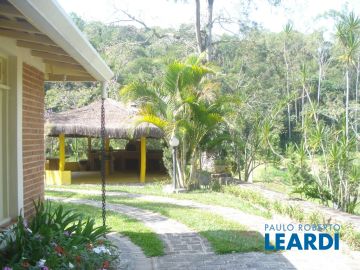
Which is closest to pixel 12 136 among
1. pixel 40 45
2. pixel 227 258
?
pixel 40 45

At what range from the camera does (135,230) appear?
299 inches

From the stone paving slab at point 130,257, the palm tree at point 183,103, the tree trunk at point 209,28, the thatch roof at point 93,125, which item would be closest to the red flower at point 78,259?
the stone paving slab at point 130,257

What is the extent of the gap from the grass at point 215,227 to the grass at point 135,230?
0.85 m

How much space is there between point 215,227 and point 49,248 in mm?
4256

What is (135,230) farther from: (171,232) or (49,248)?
(49,248)

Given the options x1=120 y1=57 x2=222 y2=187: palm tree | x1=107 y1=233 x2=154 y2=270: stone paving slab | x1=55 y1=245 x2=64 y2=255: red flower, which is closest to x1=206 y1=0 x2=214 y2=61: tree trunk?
x1=120 y1=57 x2=222 y2=187: palm tree

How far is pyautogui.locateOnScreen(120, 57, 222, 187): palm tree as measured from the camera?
12906 millimetres

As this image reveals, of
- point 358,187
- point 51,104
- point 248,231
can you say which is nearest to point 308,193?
point 358,187

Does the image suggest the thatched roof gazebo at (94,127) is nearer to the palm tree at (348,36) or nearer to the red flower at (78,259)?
the palm tree at (348,36)

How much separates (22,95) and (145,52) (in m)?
30.9

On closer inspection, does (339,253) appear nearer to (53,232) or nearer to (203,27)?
(53,232)

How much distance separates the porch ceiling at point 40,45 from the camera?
365 cm

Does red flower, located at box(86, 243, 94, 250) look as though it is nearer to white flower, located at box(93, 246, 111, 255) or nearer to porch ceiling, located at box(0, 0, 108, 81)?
white flower, located at box(93, 246, 111, 255)

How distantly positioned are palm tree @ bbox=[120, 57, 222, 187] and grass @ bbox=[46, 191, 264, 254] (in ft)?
9.89
